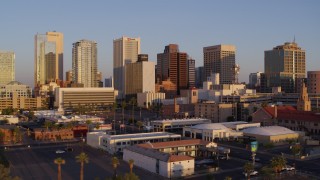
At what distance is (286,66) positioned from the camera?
129m

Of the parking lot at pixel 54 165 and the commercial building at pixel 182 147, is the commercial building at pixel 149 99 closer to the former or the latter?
the parking lot at pixel 54 165

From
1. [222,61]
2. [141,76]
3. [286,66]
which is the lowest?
[141,76]

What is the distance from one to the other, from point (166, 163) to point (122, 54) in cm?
13960

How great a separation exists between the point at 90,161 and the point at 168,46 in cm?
12483

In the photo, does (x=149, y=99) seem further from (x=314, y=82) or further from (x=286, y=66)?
(x=286, y=66)

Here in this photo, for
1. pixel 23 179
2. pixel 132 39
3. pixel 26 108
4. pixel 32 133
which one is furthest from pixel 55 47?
pixel 23 179

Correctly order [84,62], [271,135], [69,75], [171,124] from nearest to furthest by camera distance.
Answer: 1. [271,135]
2. [171,124]
3. [84,62]
4. [69,75]

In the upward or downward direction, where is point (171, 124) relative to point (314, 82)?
downward

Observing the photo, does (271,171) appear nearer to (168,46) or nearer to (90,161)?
(90,161)

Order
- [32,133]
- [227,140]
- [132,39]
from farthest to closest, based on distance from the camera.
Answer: [132,39]
[32,133]
[227,140]

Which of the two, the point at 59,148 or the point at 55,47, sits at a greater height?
the point at 55,47

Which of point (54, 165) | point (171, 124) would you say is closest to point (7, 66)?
point (171, 124)

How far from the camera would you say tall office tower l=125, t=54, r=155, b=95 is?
434ft

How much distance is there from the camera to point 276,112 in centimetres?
6169
